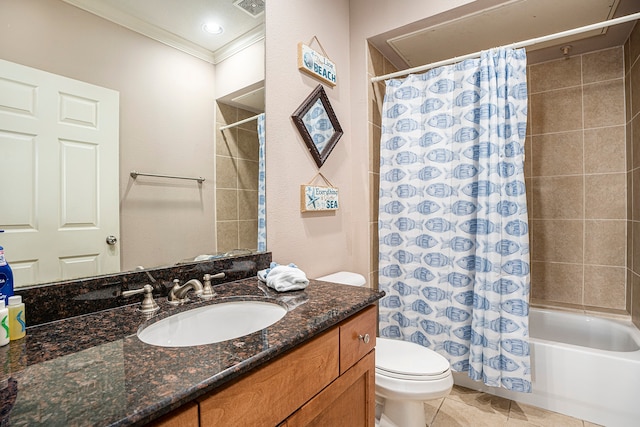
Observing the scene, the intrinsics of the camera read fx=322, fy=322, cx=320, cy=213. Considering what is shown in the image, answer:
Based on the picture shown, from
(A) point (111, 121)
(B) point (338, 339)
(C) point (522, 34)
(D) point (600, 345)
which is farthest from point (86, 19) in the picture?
(D) point (600, 345)

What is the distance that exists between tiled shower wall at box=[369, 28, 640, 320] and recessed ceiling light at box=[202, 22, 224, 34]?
1.10 m

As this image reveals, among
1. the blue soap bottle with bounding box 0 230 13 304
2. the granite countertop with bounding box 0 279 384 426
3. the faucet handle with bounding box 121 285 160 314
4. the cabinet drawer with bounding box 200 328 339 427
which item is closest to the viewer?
the granite countertop with bounding box 0 279 384 426

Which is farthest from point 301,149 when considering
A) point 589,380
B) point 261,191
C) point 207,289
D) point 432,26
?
point 589,380

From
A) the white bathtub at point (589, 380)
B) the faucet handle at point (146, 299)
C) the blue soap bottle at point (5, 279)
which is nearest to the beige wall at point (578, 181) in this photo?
the white bathtub at point (589, 380)

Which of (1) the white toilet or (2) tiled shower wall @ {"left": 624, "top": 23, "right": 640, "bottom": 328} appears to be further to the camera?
(2) tiled shower wall @ {"left": 624, "top": 23, "right": 640, "bottom": 328}

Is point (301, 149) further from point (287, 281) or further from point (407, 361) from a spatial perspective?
point (407, 361)

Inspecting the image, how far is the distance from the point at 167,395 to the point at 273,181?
1.14m

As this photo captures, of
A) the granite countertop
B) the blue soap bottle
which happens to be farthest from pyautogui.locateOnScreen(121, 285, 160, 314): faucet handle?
the blue soap bottle

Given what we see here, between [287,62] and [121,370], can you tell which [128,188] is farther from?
[287,62]

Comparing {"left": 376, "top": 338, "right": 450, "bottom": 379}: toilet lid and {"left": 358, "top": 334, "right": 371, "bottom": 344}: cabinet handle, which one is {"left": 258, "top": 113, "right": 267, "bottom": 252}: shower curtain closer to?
{"left": 358, "top": 334, "right": 371, "bottom": 344}: cabinet handle

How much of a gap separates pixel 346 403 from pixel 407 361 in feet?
1.86

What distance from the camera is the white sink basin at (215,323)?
94cm

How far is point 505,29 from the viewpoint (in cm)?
202

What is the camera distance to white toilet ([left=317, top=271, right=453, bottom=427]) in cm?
135
